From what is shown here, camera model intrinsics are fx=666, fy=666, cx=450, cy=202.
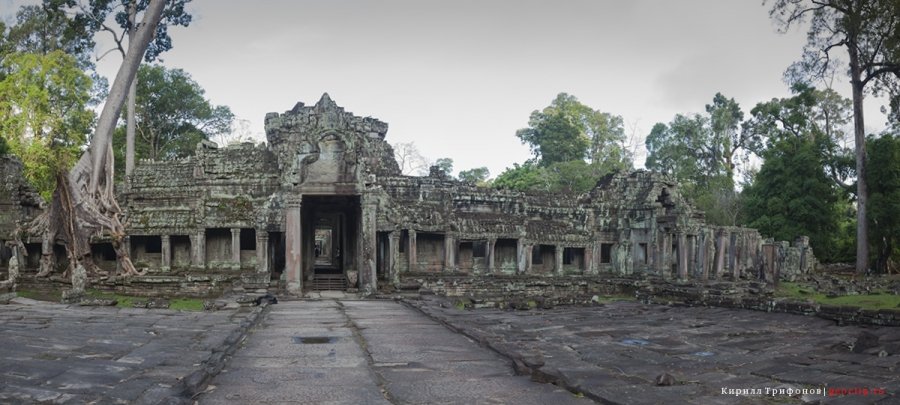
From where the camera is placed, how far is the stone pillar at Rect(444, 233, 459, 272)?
2753 cm

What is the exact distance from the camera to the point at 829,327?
40.7 feet

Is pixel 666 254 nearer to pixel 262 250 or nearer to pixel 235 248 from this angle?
pixel 262 250

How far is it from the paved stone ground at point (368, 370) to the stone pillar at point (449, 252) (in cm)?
1533

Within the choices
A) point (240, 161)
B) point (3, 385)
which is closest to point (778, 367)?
point (3, 385)

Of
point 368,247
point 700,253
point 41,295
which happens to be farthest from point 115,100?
point 700,253

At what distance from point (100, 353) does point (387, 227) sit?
14.7 metres

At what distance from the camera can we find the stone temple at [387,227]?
2462 cm

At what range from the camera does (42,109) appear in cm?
3688

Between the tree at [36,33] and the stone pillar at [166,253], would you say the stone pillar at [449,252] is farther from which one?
the tree at [36,33]

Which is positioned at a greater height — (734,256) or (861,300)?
(734,256)

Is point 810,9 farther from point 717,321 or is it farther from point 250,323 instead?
point 250,323

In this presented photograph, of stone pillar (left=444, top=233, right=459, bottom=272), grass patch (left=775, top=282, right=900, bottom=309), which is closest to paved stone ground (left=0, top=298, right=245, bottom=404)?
grass patch (left=775, top=282, right=900, bottom=309)

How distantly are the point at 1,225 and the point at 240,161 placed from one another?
1008cm

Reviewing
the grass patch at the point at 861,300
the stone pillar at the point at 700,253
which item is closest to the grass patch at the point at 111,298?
the grass patch at the point at 861,300
